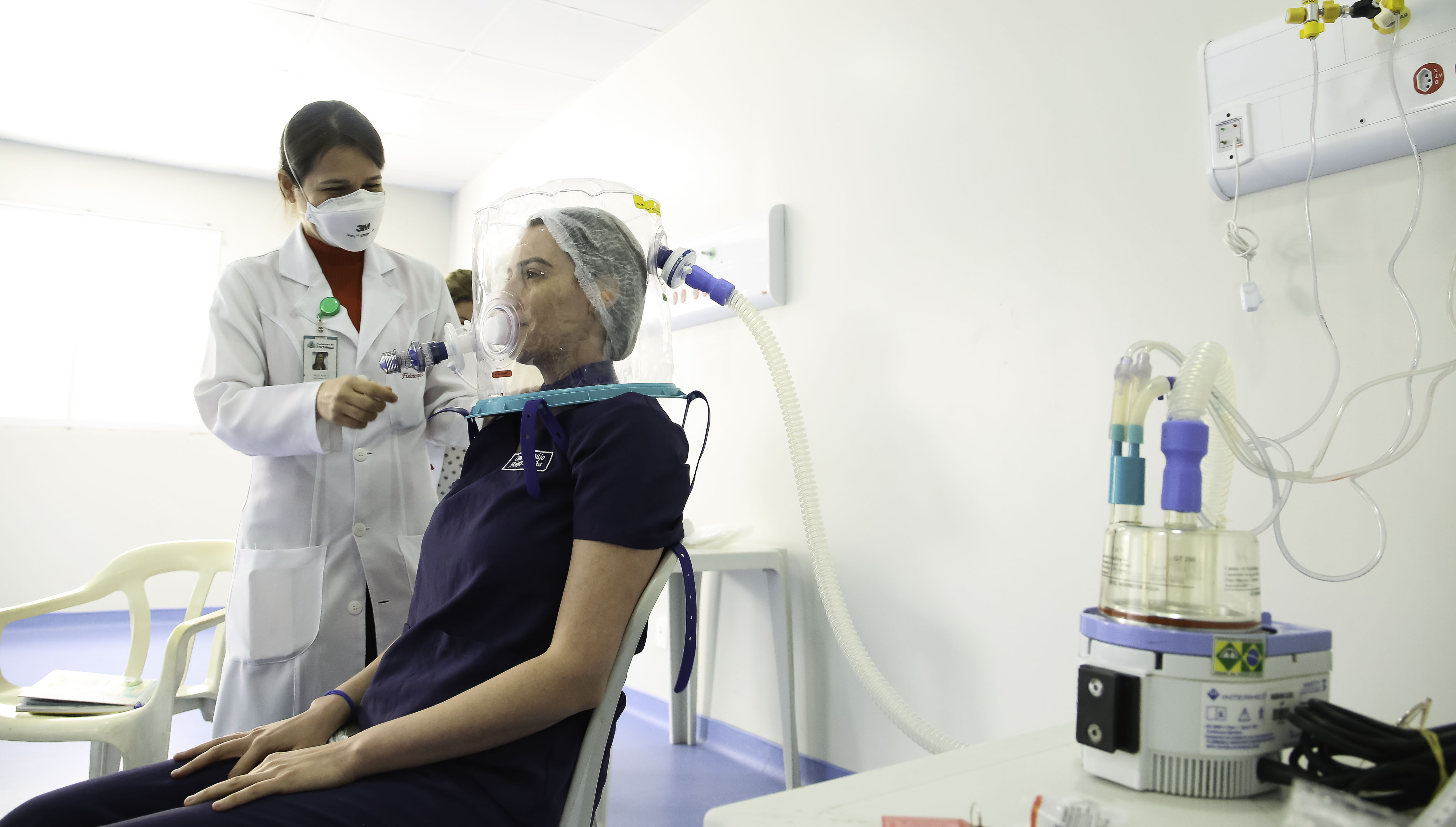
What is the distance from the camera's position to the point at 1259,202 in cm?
146

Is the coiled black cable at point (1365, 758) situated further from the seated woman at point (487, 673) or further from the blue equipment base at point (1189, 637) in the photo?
the seated woman at point (487, 673)

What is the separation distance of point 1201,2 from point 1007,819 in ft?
5.03

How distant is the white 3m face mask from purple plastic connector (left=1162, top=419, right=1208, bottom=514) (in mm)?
1272

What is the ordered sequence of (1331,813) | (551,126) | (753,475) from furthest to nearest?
1. (551,126)
2. (753,475)
3. (1331,813)

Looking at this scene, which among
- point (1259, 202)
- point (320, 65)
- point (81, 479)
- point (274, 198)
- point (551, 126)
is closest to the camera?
point (1259, 202)

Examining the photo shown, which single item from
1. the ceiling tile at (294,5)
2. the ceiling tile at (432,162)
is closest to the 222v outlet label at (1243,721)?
the ceiling tile at (294,5)

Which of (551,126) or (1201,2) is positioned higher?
(551,126)

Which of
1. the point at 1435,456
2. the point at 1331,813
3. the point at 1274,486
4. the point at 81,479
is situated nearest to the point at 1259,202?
the point at 1435,456

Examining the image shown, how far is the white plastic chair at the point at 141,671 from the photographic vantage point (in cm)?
156

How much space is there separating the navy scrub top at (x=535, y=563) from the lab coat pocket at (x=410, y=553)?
1.41 feet

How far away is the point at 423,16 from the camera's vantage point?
118 inches

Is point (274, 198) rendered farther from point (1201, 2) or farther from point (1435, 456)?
point (1435, 456)

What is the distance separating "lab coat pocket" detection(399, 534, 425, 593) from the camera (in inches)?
56.6

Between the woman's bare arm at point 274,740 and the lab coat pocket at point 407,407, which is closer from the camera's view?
the woman's bare arm at point 274,740
